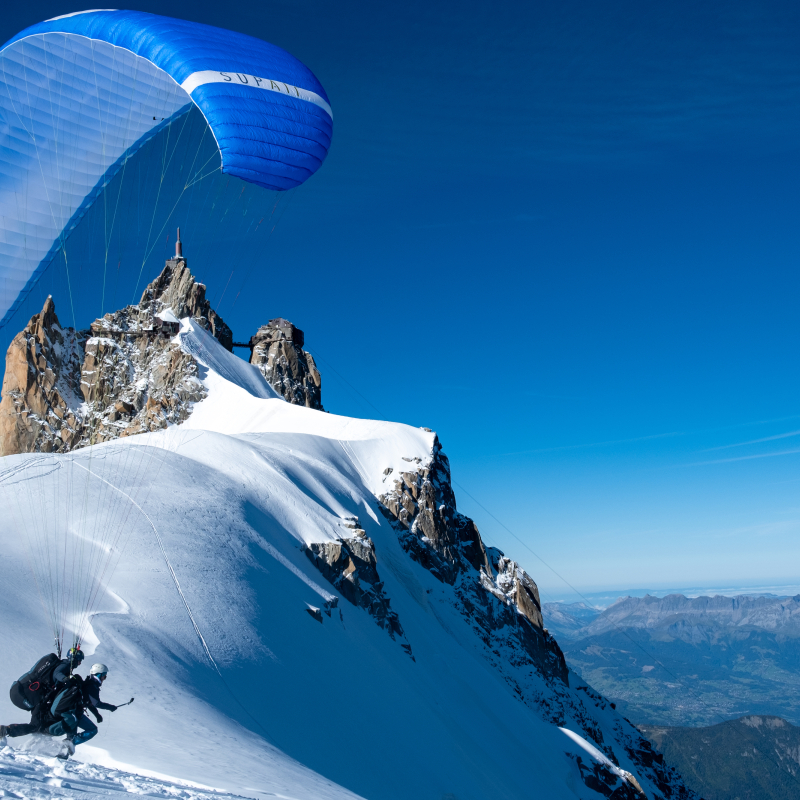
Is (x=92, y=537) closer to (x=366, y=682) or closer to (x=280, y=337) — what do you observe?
(x=366, y=682)

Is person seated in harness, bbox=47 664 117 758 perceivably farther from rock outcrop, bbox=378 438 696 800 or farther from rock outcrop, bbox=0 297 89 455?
rock outcrop, bbox=0 297 89 455

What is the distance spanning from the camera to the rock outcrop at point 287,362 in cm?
6075

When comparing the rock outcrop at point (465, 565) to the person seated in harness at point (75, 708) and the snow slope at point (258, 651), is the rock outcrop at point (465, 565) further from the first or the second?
the person seated in harness at point (75, 708)

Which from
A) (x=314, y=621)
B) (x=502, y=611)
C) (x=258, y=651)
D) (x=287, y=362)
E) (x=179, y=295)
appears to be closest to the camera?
(x=258, y=651)

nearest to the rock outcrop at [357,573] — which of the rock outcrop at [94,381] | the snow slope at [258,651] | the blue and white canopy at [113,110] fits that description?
the snow slope at [258,651]

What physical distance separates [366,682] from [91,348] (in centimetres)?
3825

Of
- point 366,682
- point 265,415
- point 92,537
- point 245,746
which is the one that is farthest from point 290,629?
point 265,415

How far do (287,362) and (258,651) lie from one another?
44214 mm

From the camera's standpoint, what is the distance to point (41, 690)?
974cm

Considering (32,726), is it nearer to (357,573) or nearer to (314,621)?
(314,621)

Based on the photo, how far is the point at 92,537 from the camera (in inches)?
760

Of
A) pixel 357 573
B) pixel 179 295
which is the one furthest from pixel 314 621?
pixel 179 295

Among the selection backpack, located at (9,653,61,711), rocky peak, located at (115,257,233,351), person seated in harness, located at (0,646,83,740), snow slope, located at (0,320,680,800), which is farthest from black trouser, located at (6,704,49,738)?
rocky peak, located at (115,257,233,351)

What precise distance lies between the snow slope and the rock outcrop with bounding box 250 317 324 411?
19995mm
